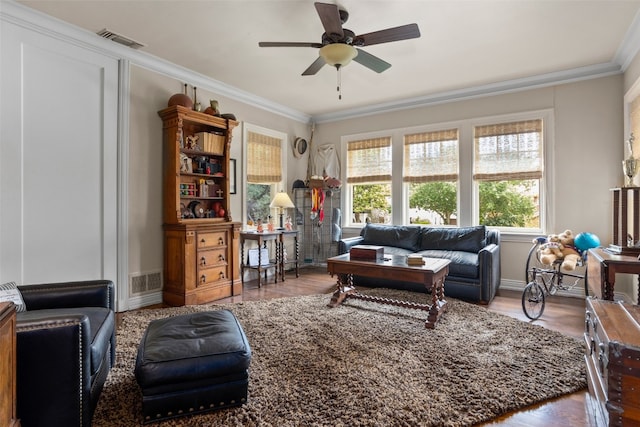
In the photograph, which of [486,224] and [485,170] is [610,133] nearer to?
[485,170]

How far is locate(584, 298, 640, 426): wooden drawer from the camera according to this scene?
138 centimetres

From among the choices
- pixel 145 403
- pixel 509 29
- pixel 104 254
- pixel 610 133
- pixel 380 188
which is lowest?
pixel 145 403

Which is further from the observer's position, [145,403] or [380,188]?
[380,188]

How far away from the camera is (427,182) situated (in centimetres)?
535

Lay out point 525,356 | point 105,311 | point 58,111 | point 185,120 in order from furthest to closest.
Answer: point 185,120
point 58,111
point 525,356
point 105,311

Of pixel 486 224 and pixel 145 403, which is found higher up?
pixel 486 224

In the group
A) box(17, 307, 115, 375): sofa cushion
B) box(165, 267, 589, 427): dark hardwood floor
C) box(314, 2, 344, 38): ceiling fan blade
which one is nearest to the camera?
box(17, 307, 115, 375): sofa cushion

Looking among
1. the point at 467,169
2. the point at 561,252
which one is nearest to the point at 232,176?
the point at 467,169

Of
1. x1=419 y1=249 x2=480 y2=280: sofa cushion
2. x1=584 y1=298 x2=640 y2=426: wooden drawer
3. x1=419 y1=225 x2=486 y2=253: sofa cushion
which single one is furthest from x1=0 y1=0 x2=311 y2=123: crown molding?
x1=584 y1=298 x2=640 y2=426: wooden drawer

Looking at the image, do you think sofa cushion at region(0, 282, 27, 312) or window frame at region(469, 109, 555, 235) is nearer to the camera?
sofa cushion at region(0, 282, 27, 312)

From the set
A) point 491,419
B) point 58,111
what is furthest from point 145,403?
point 58,111

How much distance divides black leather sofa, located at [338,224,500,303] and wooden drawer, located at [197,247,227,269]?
1623 millimetres

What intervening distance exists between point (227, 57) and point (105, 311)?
2.96 meters

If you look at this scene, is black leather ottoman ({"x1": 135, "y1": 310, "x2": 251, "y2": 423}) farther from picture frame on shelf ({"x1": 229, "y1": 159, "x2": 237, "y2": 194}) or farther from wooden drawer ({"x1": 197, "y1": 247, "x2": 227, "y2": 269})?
picture frame on shelf ({"x1": 229, "y1": 159, "x2": 237, "y2": 194})
